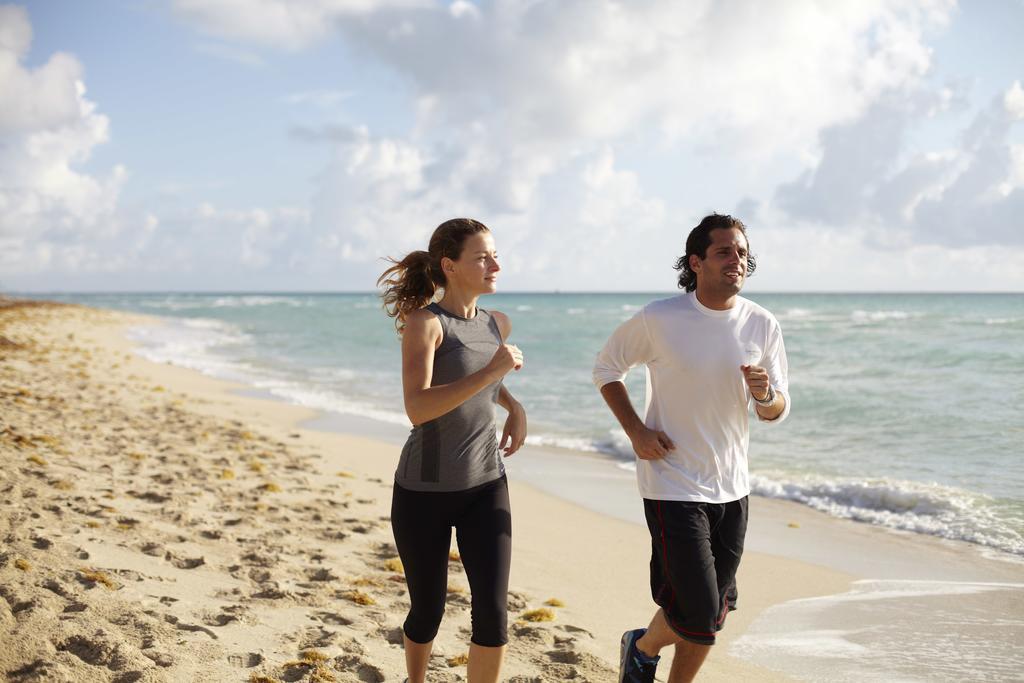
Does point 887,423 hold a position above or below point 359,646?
above

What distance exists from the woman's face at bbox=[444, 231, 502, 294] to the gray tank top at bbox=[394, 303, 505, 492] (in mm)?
136

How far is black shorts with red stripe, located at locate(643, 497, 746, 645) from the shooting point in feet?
10.1

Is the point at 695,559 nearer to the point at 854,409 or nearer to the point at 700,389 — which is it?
the point at 700,389

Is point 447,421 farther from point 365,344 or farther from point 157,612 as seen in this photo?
point 365,344

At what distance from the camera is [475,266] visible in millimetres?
3090

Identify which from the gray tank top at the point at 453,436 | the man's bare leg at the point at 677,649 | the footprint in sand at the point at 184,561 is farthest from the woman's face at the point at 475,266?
the footprint in sand at the point at 184,561

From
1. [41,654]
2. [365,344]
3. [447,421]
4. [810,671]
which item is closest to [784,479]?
[810,671]

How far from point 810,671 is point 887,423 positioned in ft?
29.6

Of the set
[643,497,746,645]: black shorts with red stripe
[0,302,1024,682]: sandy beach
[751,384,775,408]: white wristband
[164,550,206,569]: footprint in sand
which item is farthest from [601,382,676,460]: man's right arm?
[164,550,206,569]: footprint in sand

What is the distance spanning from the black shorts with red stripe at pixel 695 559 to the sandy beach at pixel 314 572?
81 centimetres

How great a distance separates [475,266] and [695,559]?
1.40 metres

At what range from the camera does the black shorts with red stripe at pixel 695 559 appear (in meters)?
3.07

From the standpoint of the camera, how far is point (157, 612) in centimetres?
399

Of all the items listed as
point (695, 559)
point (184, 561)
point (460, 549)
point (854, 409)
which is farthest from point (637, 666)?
point (854, 409)
